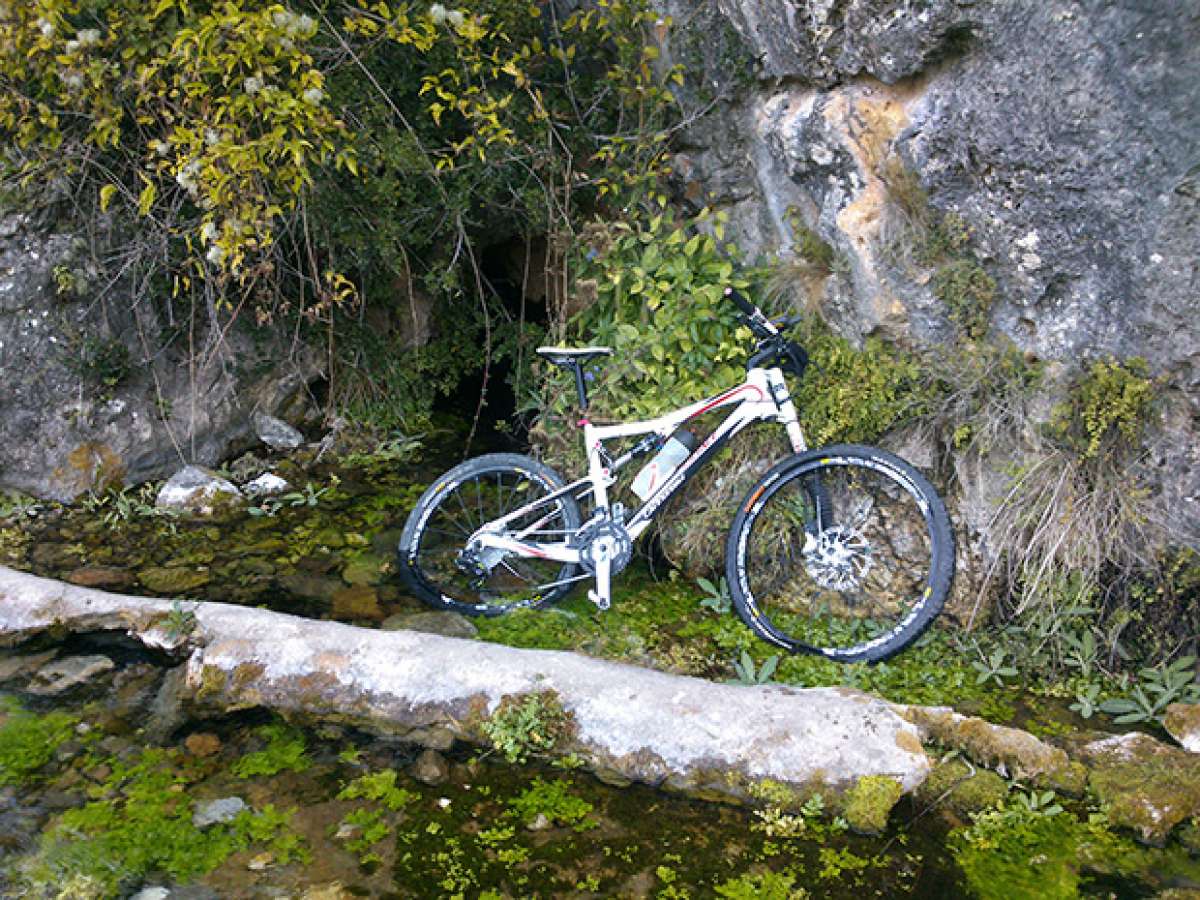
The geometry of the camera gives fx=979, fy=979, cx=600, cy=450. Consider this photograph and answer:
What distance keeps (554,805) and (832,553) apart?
6.55ft

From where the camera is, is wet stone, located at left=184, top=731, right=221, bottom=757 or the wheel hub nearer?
wet stone, located at left=184, top=731, right=221, bottom=757

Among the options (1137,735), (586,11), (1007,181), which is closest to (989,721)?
(1137,735)

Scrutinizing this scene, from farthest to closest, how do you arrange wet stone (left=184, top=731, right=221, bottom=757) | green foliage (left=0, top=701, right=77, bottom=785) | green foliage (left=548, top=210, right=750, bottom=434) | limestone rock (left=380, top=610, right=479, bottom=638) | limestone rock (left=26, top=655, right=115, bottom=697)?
green foliage (left=548, top=210, right=750, bottom=434)
limestone rock (left=380, top=610, right=479, bottom=638)
limestone rock (left=26, top=655, right=115, bottom=697)
wet stone (left=184, top=731, right=221, bottom=757)
green foliage (left=0, top=701, right=77, bottom=785)

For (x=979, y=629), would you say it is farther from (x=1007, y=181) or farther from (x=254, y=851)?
(x=254, y=851)

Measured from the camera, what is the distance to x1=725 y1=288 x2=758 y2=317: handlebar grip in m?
5.12

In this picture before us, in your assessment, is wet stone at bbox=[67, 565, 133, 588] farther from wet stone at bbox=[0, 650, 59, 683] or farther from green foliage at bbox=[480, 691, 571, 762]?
green foliage at bbox=[480, 691, 571, 762]

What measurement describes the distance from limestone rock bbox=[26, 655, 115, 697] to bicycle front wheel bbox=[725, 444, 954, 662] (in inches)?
123

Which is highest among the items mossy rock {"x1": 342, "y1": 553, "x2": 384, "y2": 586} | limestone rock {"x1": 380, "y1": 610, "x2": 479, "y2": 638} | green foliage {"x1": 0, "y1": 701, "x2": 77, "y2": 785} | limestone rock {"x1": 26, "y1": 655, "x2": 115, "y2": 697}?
limestone rock {"x1": 26, "y1": 655, "x2": 115, "y2": 697}

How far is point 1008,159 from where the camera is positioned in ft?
14.8

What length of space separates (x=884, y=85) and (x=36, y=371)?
5.59 meters

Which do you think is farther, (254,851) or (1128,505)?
(1128,505)

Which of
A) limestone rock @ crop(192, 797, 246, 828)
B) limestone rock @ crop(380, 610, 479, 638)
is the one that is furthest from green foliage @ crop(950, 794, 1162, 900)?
limestone rock @ crop(192, 797, 246, 828)

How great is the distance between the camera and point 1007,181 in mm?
4574

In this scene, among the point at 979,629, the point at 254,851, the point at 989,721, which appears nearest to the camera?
the point at 254,851
